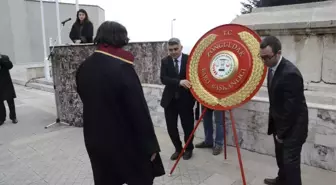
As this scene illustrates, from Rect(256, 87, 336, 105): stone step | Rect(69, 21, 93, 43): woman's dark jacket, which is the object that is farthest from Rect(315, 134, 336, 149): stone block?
Rect(69, 21, 93, 43): woman's dark jacket

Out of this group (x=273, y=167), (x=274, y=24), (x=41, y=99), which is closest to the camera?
(x=273, y=167)

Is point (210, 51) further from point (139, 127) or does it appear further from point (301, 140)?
point (139, 127)

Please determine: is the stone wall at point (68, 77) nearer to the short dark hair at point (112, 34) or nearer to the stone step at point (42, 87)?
the short dark hair at point (112, 34)

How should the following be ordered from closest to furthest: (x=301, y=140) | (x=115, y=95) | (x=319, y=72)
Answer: (x=115, y=95), (x=301, y=140), (x=319, y=72)

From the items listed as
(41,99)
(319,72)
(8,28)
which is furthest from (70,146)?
(8,28)

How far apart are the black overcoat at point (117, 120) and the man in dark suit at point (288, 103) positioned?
121cm

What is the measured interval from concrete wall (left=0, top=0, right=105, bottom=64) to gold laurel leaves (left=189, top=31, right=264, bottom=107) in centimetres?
1994

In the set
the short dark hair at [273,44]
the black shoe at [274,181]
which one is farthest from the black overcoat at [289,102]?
the black shoe at [274,181]

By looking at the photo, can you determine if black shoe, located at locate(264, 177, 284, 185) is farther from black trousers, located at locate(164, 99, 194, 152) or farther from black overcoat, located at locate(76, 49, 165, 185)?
black overcoat, located at locate(76, 49, 165, 185)

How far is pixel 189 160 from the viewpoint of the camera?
4020 mm

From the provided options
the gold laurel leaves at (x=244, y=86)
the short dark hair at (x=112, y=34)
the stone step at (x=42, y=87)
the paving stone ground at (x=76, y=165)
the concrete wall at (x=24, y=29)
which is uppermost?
the concrete wall at (x=24, y=29)

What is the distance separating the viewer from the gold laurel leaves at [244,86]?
2.97m

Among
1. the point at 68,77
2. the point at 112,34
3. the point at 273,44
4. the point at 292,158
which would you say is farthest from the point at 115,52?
the point at 68,77

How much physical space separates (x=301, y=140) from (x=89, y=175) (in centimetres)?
263
